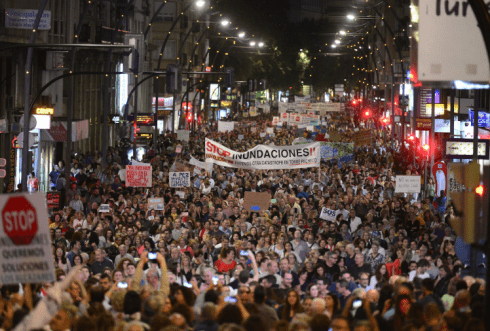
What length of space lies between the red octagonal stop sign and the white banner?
16.6 metres

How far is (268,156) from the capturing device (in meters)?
26.7

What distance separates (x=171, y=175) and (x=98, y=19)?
900 inches

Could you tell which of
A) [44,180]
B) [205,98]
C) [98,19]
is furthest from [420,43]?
[205,98]

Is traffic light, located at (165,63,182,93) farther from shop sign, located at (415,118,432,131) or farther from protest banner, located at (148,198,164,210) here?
shop sign, located at (415,118,432,131)

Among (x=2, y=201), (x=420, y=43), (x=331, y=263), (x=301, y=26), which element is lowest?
(x=331, y=263)

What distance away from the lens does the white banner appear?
87.6 ft

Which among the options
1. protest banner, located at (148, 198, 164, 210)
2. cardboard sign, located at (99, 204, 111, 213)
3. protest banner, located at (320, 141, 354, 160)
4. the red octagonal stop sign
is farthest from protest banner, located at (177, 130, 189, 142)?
the red octagonal stop sign

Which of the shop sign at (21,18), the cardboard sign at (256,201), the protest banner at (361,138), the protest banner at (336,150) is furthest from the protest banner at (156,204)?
the protest banner at (361,138)

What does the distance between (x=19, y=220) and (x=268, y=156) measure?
668 inches

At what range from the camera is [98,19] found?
46.8 meters

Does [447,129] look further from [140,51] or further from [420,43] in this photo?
[420,43]

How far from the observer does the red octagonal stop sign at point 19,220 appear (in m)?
10.0

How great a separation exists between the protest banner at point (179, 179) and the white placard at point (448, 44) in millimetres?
17015

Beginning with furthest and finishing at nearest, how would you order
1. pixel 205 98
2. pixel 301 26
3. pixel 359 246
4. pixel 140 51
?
pixel 301 26 → pixel 205 98 → pixel 140 51 → pixel 359 246
